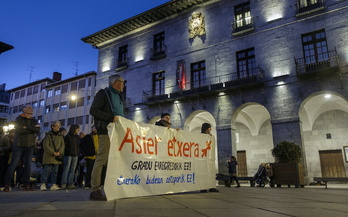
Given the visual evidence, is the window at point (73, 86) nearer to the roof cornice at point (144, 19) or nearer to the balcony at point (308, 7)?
the roof cornice at point (144, 19)

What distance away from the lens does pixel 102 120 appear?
13.3 feet

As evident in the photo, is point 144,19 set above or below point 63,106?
above

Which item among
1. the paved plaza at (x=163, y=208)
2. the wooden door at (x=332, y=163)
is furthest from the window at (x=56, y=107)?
the paved plaza at (x=163, y=208)

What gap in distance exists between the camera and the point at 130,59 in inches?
866

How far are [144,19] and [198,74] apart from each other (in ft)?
24.5

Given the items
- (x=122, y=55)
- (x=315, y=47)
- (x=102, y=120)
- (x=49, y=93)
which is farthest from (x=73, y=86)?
(x=102, y=120)

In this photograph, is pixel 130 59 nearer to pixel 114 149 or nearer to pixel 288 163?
pixel 288 163

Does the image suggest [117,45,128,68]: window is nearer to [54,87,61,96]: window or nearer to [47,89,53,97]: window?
[54,87,61,96]: window

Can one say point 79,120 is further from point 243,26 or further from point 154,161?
point 154,161

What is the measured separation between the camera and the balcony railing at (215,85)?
49.6ft

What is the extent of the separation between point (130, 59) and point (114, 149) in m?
19.0

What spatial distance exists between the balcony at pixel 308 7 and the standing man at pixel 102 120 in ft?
47.7

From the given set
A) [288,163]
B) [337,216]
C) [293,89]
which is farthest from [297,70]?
[337,216]

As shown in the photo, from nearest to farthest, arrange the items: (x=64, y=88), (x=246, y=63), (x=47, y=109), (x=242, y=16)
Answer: (x=246, y=63) → (x=242, y=16) → (x=64, y=88) → (x=47, y=109)
